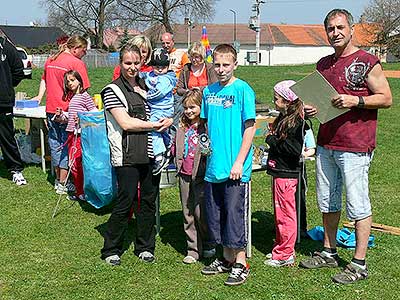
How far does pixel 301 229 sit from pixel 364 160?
1.36m

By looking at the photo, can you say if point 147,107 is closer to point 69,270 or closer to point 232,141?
point 232,141

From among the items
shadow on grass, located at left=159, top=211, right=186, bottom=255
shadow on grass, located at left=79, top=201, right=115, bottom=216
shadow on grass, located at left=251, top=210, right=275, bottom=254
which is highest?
shadow on grass, located at left=251, top=210, right=275, bottom=254

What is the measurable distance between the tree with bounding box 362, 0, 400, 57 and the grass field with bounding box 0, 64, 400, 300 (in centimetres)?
5842

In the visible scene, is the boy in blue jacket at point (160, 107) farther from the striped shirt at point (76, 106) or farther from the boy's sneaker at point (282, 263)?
the striped shirt at point (76, 106)

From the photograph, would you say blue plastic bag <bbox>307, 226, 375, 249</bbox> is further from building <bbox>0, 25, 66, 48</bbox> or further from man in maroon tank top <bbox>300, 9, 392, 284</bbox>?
building <bbox>0, 25, 66, 48</bbox>

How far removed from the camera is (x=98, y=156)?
5910 mm

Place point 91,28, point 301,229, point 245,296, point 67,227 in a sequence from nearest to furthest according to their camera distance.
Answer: point 245,296 < point 301,229 < point 67,227 < point 91,28

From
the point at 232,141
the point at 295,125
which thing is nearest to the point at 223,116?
the point at 232,141

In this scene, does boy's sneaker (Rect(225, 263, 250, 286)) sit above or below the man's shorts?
below

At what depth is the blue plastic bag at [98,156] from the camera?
590 centimetres

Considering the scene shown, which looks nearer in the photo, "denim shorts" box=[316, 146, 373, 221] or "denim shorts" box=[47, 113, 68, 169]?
"denim shorts" box=[316, 146, 373, 221]

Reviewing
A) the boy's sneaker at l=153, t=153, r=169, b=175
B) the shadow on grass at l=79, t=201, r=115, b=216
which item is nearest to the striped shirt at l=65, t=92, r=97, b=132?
the shadow on grass at l=79, t=201, r=115, b=216

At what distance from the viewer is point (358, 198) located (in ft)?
13.9

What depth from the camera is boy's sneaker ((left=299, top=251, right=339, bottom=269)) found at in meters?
4.62
